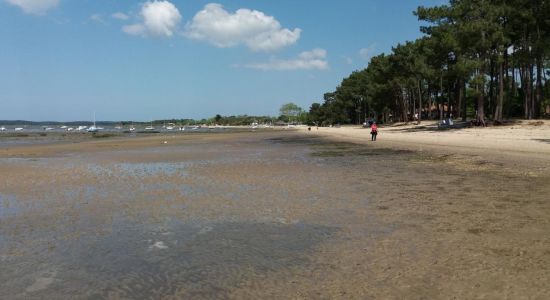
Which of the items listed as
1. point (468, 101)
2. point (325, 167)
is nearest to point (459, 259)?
point (325, 167)

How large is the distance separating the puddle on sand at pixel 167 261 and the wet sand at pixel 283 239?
3 centimetres

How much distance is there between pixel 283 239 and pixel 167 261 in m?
2.15

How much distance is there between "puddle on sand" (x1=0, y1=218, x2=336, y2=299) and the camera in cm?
570

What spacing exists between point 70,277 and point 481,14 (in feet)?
148

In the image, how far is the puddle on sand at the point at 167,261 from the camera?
5.70 meters

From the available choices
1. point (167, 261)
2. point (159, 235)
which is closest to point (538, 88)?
point (159, 235)

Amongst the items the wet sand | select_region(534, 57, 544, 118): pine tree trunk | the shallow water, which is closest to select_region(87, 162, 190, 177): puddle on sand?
the shallow water

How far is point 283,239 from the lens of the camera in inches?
318

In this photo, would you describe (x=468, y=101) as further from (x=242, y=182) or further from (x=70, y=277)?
(x=70, y=277)

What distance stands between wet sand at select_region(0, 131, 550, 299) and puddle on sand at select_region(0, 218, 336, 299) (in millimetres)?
26

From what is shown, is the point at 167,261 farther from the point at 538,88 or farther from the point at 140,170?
the point at 538,88

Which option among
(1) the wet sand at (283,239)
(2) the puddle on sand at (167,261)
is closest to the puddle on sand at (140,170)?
(1) the wet sand at (283,239)

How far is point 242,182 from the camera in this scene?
52.7 ft

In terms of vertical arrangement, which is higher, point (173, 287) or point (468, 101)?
point (468, 101)
